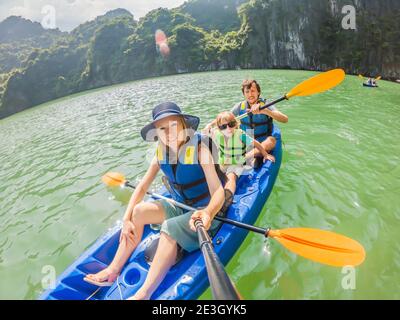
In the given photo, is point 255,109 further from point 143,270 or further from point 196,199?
point 143,270

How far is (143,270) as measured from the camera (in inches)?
107

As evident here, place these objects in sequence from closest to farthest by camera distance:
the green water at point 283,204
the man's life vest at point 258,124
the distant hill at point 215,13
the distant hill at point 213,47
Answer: the green water at point 283,204, the man's life vest at point 258,124, the distant hill at point 213,47, the distant hill at point 215,13

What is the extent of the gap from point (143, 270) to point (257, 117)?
347 cm

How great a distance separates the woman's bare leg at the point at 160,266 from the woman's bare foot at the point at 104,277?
1.55 feet

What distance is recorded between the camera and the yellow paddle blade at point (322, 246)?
8.25 feet

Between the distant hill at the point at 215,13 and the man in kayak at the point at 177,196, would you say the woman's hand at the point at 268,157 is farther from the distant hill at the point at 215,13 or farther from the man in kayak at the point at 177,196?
the distant hill at the point at 215,13

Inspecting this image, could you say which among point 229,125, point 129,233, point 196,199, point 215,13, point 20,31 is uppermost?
point 20,31

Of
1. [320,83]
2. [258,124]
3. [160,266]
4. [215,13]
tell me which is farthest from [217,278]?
[215,13]

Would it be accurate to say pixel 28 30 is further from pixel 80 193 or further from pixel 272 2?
pixel 80 193

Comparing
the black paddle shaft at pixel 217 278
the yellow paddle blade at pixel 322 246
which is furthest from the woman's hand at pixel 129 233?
the yellow paddle blade at pixel 322 246

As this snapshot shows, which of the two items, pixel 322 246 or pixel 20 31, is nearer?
pixel 322 246

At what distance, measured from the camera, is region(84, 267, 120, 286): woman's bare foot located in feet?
8.55
